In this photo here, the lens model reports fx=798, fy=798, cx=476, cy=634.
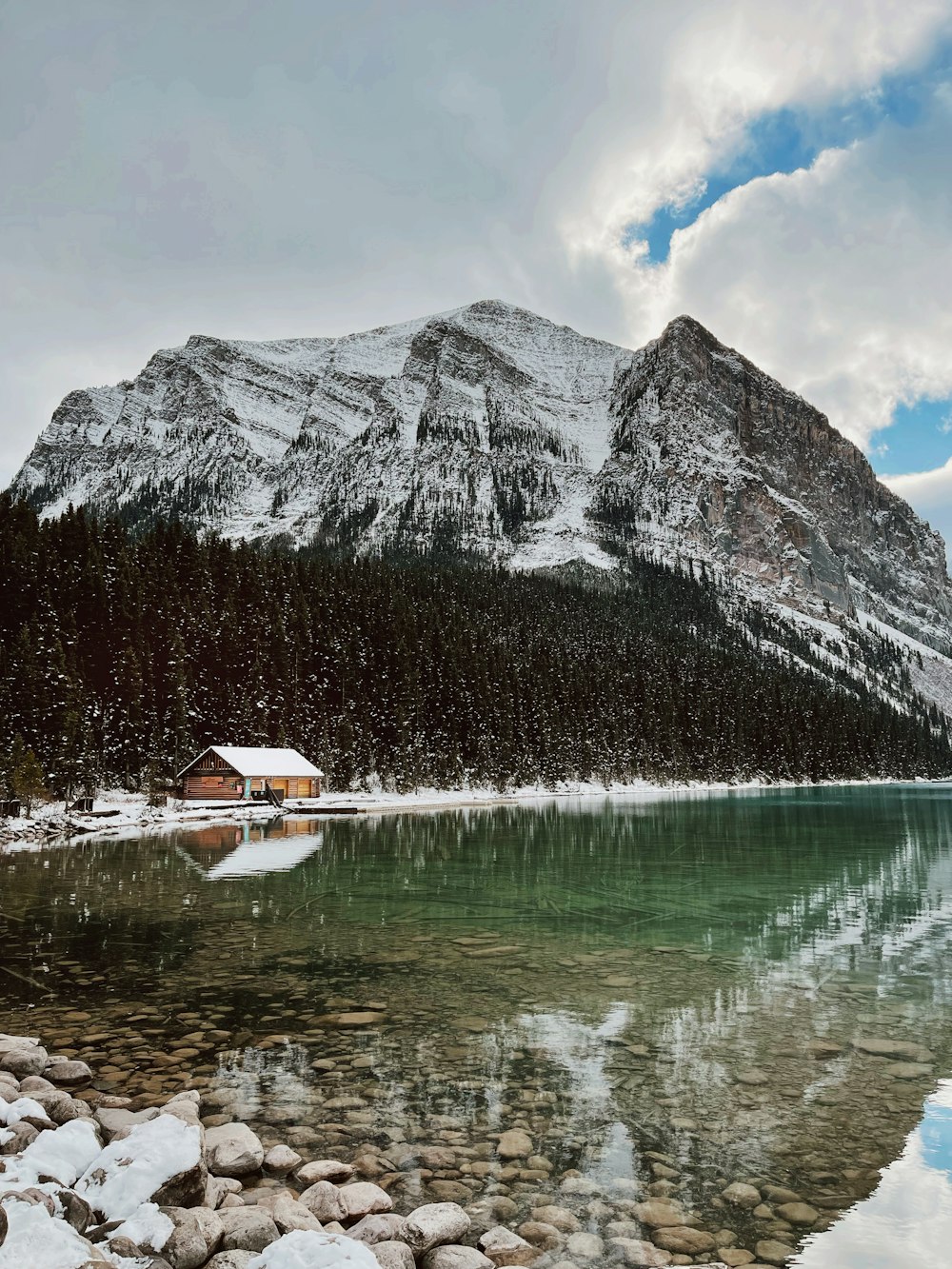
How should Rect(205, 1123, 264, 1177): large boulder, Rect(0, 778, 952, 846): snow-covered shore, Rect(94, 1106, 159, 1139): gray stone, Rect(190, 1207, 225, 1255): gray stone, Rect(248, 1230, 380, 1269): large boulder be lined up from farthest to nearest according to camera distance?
Rect(0, 778, 952, 846): snow-covered shore → Rect(94, 1106, 159, 1139): gray stone → Rect(205, 1123, 264, 1177): large boulder → Rect(190, 1207, 225, 1255): gray stone → Rect(248, 1230, 380, 1269): large boulder

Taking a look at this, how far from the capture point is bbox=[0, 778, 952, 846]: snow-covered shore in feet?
149

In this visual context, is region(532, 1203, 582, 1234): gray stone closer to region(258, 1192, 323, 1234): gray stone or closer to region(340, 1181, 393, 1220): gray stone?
region(340, 1181, 393, 1220): gray stone

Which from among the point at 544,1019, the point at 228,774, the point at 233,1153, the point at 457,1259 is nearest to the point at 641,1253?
the point at 457,1259

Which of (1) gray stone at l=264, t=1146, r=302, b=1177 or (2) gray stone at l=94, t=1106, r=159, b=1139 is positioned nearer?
(1) gray stone at l=264, t=1146, r=302, b=1177

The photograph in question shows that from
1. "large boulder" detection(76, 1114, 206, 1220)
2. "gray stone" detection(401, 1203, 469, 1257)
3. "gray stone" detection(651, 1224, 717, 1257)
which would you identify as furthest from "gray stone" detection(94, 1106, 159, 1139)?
"gray stone" detection(651, 1224, 717, 1257)

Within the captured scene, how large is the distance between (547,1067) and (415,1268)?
176 inches

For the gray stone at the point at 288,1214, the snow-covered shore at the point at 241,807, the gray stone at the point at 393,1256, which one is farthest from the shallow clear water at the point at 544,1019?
the snow-covered shore at the point at 241,807

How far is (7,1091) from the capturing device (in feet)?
26.9

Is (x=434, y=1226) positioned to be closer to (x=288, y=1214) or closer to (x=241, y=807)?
(x=288, y=1214)

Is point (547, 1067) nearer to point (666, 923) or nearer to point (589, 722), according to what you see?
point (666, 923)

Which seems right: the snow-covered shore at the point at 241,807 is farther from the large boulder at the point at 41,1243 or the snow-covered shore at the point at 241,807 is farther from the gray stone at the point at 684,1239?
the gray stone at the point at 684,1239

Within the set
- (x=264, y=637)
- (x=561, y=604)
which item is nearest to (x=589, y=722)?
(x=264, y=637)

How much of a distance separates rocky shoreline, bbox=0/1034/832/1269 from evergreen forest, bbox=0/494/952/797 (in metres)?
46.9

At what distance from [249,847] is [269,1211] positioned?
35687 mm
